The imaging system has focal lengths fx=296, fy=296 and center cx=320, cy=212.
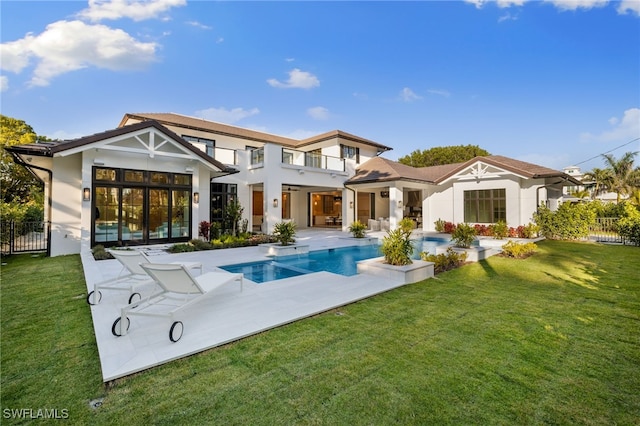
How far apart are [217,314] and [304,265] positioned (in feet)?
18.1

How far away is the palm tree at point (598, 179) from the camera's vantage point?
108 feet

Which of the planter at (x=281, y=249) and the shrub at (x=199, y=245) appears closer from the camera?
the planter at (x=281, y=249)

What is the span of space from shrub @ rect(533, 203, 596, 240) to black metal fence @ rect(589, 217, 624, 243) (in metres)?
1.30

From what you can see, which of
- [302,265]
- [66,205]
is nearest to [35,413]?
[302,265]

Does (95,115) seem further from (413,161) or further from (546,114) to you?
(413,161)

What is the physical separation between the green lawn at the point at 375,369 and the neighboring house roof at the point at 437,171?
13.0 m

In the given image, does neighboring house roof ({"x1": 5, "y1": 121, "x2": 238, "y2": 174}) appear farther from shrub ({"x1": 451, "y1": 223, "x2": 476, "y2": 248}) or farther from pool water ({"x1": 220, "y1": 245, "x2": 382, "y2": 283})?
shrub ({"x1": 451, "y1": 223, "x2": 476, "y2": 248})

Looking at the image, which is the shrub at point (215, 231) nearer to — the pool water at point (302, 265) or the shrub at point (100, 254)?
the shrub at point (100, 254)

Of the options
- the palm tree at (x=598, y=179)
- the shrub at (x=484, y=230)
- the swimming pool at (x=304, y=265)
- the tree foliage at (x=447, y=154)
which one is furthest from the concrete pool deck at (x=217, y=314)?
the tree foliage at (x=447, y=154)

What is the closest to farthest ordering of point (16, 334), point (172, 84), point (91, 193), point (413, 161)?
point (16, 334) → point (91, 193) → point (172, 84) → point (413, 161)

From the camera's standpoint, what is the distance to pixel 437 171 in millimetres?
23797

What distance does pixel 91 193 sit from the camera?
11719 millimetres

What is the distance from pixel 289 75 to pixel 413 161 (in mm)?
29641

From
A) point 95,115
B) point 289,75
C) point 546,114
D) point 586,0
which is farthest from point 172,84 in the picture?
point 546,114
